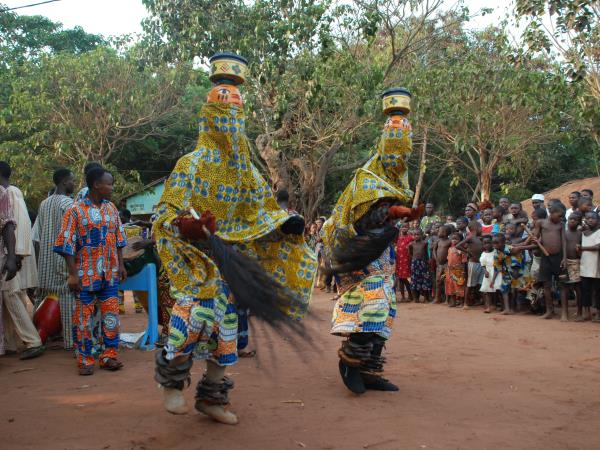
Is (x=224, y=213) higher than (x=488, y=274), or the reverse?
(x=224, y=213)

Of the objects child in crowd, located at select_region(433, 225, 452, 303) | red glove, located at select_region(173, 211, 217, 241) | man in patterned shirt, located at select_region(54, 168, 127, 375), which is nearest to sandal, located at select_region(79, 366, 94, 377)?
man in patterned shirt, located at select_region(54, 168, 127, 375)

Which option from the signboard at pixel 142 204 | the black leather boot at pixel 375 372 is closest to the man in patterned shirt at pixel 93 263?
the black leather boot at pixel 375 372

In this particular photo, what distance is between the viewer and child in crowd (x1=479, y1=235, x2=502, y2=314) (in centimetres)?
939

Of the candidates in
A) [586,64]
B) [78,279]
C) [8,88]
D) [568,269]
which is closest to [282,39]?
[586,64]

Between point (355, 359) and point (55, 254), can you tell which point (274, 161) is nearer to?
point (55, 254)

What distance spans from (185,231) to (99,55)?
17.5 meters

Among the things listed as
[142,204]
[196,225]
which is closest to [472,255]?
[196,225]

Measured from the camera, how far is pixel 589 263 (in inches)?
312

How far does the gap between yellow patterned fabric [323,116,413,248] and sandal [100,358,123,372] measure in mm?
2183

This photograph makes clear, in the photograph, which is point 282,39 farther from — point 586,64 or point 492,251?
point 492,251

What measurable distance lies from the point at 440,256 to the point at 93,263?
6.77 meters

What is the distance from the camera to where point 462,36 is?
18875 mm

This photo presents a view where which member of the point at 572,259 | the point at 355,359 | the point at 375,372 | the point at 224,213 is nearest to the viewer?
the point at 224,213

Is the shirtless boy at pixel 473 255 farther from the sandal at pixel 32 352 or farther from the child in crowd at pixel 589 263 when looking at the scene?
the sandal at pixel 32 352
